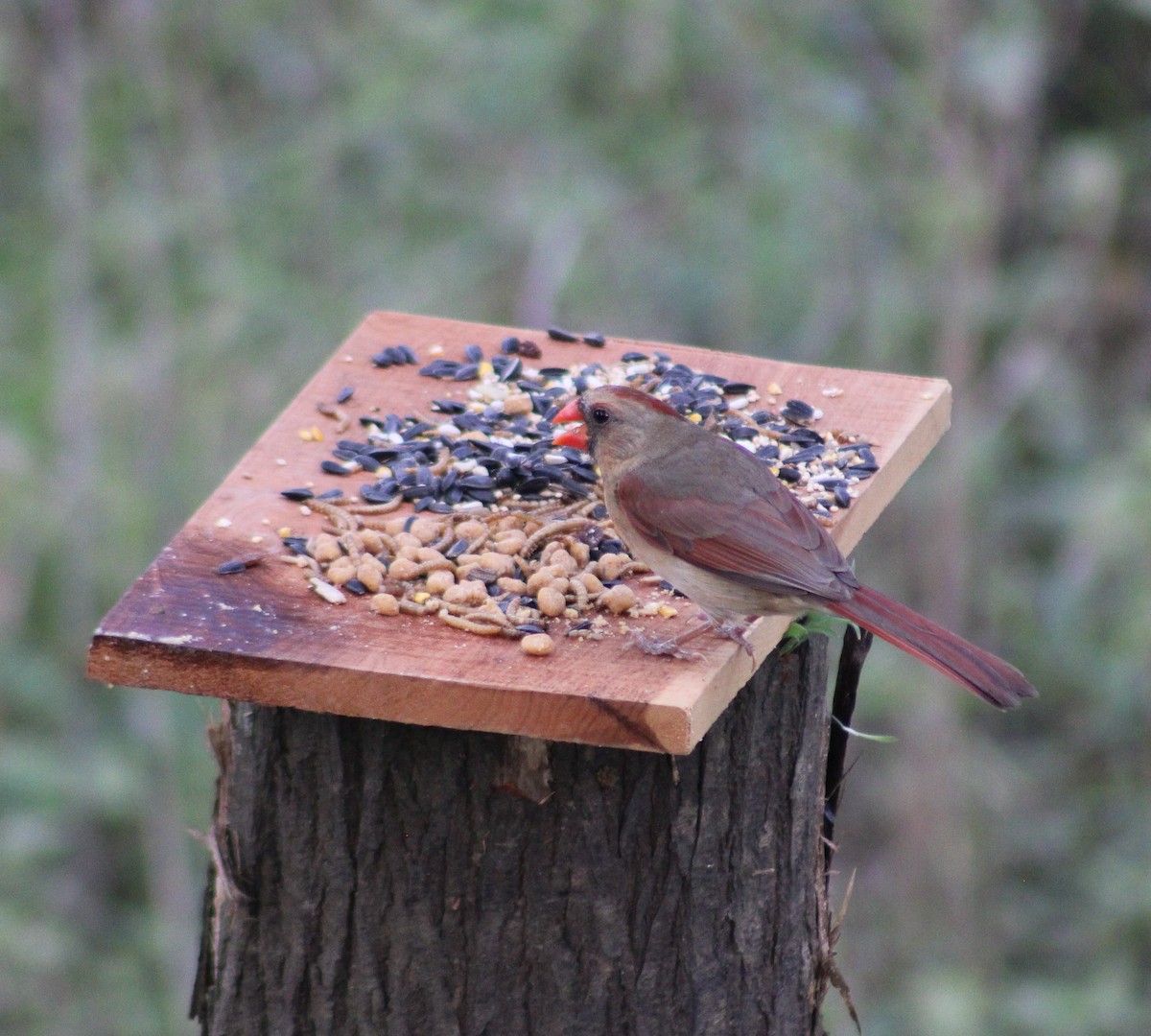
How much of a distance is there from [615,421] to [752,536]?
39 centimetres

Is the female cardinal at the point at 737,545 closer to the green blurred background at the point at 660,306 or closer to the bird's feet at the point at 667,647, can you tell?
the bird's feet at the point at 667,647

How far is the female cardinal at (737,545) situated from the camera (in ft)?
8.64

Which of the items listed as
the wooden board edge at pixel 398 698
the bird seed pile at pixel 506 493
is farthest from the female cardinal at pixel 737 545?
the wooden board edge at pixel 398 698

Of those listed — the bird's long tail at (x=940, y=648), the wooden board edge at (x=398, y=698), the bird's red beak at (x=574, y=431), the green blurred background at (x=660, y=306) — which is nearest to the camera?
the wooden board edge at (x=398, y=698)

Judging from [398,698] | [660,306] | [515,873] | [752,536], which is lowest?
[660,306]

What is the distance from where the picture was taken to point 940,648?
2641mm

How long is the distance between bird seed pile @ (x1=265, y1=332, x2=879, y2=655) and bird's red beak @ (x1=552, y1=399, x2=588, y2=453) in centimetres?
8

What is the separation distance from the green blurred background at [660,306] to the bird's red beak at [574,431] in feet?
8.43

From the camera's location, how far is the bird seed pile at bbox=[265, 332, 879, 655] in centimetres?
270

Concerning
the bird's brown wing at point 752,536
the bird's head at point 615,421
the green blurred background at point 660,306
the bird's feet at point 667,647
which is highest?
the bird's head at point 615,421

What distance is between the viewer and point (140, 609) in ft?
8.49

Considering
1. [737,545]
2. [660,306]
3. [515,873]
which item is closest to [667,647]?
[737,545]

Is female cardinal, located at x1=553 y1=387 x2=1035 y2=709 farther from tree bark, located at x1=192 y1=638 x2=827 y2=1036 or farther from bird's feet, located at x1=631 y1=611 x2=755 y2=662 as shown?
tree bark, located at x1=192 y1=638 x2=827 y2=1036

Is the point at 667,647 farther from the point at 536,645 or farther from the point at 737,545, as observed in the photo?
the point at 737,545
